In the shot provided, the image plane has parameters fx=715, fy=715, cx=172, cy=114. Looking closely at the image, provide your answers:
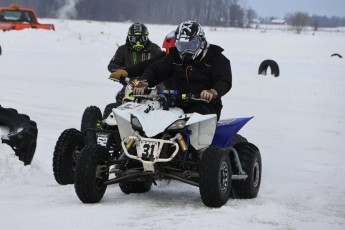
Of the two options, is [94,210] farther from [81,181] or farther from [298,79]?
[298,79]

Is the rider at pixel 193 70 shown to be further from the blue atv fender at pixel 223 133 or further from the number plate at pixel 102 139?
the number plate at pixel 102 139

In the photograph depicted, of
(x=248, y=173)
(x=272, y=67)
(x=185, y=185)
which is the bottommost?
(x=272, y=67)

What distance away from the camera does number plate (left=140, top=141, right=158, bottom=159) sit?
6.46 metres

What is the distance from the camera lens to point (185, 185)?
805 centimetres

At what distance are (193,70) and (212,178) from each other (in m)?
1.70

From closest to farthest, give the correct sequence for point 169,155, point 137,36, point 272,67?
point 169,155 → point 137,36 → point 272,67

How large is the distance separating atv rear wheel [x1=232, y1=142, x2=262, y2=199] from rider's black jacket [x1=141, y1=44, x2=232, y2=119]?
500 millimetres

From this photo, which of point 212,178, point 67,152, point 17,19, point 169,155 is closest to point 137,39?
point 67,152

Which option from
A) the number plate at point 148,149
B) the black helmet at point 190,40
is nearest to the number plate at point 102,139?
the number plate at point 148,149

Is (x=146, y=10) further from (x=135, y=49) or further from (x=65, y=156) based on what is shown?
(x=65, y=156)

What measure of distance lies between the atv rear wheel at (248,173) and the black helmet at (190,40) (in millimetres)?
1075

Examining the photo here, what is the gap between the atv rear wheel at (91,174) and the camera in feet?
21.0

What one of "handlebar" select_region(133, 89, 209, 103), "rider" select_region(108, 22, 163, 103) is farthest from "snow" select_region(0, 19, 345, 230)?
"rider" select_region(108, 22, 163, 103)

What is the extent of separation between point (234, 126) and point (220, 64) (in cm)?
73
